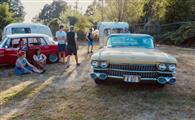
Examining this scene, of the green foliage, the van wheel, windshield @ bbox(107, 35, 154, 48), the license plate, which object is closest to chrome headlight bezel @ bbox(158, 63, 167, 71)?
the license plate

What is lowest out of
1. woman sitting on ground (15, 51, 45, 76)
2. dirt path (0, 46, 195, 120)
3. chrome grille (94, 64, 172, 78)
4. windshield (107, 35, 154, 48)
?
dirt path (0, 46, 195, 120)

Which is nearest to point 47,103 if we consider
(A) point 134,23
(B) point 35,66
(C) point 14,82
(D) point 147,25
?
(C) point 14,82

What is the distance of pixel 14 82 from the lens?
32.4 feet

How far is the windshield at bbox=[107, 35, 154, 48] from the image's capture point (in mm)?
9570

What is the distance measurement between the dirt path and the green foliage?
43.7 feet

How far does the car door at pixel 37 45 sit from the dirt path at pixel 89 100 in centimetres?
278

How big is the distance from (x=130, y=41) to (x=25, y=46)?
5006 mm

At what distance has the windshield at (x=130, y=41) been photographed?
9570 mm

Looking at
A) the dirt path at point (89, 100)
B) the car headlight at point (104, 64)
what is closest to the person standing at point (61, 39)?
the dirt path at point (89, 100)

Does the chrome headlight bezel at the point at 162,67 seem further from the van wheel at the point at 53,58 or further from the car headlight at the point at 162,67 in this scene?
the van wheel at the point at 53,58

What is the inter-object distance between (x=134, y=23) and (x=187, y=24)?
35.6ft

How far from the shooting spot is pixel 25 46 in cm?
1301

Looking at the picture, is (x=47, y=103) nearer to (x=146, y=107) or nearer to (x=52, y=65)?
(x=146, y=107)

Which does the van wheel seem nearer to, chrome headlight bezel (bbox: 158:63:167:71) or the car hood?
the car hood
